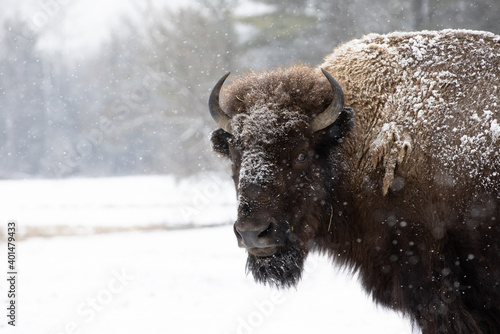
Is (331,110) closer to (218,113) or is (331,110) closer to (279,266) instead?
(218,113)

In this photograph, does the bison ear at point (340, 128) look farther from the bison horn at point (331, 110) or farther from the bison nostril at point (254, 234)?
the bison nostril at point (254, 234)

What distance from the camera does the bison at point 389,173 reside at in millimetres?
3529

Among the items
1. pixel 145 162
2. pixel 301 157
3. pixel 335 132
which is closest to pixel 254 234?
pixel 301 157

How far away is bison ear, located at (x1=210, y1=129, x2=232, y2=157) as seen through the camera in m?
4.19

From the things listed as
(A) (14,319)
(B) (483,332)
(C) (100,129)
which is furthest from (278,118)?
(C) (100,129)

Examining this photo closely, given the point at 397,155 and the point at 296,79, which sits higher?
the point at 296,79

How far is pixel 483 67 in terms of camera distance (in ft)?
12.3

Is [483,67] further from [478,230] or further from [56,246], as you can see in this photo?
[56,246]

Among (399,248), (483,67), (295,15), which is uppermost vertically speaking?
(483,67)

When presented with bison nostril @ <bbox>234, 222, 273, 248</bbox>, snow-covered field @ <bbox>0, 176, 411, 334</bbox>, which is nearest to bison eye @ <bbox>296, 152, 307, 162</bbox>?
bison nostril @ <bbox>234, 222, 273, 248</bbox>

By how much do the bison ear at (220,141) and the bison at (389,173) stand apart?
0.46 ft

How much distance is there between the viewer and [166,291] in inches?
299

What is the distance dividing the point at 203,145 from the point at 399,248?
13.9m

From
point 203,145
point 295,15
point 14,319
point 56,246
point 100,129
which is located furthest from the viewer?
point 100,129
